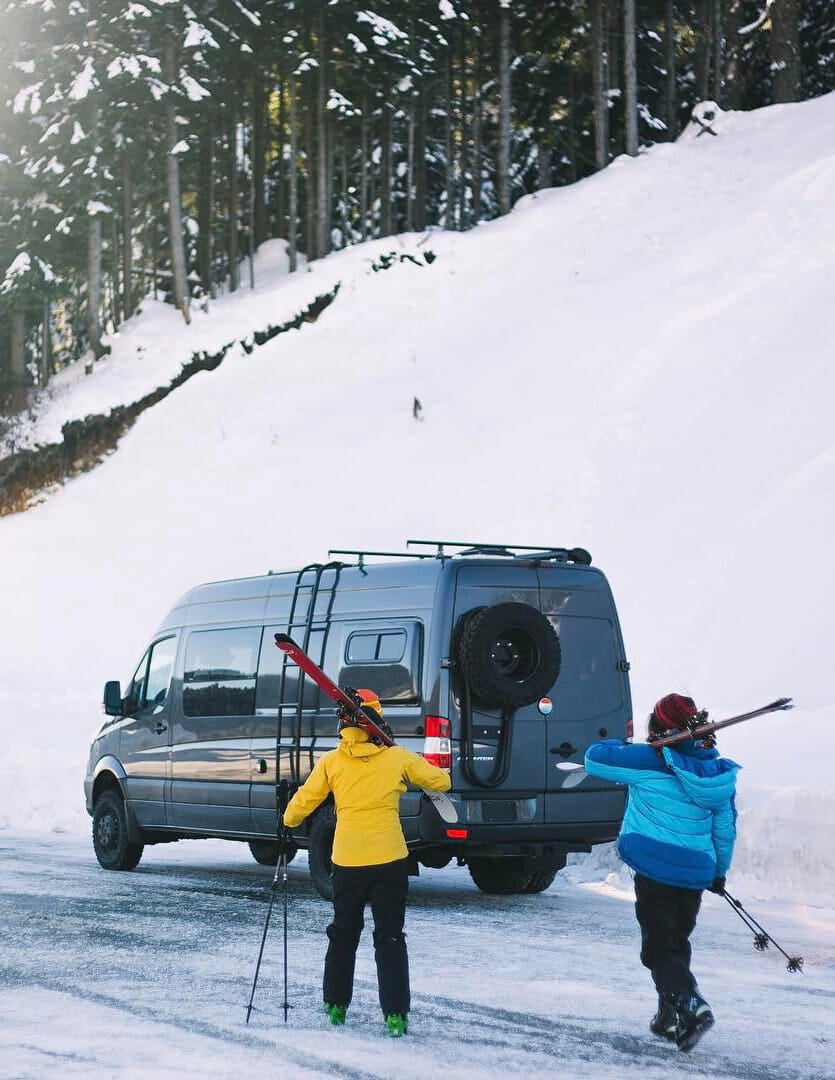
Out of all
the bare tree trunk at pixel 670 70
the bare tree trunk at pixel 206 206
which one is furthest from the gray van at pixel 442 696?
the bare tree trunk at pixel 206 206

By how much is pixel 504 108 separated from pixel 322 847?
3357cm

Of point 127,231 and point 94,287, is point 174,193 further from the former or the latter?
point 127,231

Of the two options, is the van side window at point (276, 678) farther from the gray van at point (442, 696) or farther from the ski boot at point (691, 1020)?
the ski boot at point (691, 1020)

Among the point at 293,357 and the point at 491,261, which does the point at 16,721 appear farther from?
the point at 491,261

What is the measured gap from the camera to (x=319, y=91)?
46781mm

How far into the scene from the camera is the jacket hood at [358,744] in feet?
23.5

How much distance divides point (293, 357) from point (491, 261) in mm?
5413

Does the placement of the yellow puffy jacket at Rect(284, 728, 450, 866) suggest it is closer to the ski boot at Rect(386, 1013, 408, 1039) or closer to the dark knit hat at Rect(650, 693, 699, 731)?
the ski boot at Rect(386, 1013, 408, 1039)

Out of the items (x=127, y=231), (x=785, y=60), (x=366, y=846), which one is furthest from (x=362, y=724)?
(x=127, y=231)

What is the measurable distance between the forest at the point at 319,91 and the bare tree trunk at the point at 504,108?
2.5 inches

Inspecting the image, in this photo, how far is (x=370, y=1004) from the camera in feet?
25.6

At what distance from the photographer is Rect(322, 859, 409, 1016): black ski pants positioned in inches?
274

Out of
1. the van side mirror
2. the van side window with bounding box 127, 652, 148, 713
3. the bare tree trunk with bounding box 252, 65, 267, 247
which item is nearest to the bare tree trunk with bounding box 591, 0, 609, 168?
the bare tree trunk with bounding box 252, 65, 267, 247

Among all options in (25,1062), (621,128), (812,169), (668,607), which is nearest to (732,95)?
(621,128)
